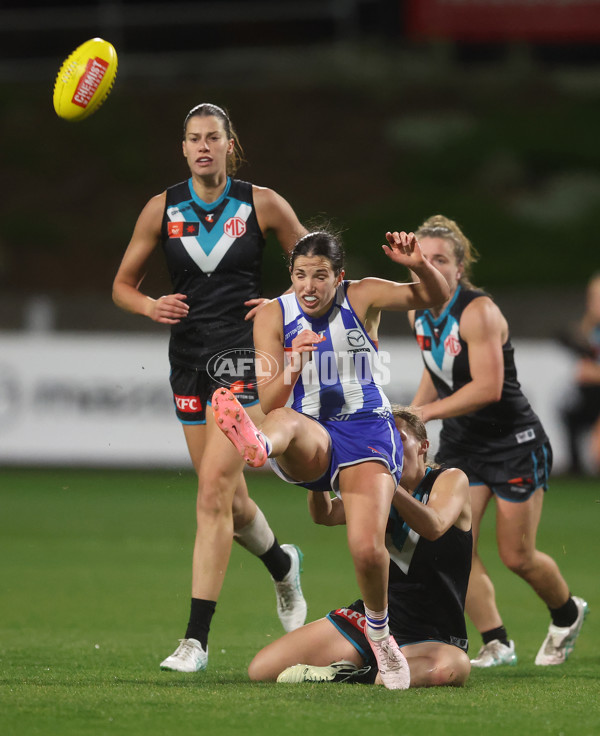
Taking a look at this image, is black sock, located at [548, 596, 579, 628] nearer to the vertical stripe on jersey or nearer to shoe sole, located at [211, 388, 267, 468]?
the vertical stripe on jersey

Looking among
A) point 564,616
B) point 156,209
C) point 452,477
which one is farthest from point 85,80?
point 564,616

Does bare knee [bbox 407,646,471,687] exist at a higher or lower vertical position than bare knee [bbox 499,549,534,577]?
lower

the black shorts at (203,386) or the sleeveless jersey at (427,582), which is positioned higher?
the black shorts at (203,386)

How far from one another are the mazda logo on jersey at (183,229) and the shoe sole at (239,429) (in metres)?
1.44

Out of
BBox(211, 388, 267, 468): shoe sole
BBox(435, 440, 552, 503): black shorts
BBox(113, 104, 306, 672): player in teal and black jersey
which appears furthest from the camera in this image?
BBox(435, 440, 552, 503): black shorts

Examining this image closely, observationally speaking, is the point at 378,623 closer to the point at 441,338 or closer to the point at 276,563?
the point at 276,563

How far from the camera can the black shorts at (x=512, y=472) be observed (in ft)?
18.8

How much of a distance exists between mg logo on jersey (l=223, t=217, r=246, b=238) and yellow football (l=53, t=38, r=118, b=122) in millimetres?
827

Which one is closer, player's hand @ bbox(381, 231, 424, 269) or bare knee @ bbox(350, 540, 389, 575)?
bare knee @ bbox(350, 540, 389, 575)

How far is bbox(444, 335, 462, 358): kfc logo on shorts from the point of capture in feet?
18.8

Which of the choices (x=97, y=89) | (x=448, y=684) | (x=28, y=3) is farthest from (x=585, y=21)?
(x=448, y=684)

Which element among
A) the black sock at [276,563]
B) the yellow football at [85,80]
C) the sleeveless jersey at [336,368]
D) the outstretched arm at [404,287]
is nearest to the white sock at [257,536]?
the black sock at [276,563]

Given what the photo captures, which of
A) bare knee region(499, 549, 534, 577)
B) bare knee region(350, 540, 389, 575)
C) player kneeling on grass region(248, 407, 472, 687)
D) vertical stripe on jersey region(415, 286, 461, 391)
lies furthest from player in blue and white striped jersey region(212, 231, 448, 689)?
bare knee region(499, 549, 534, 577)

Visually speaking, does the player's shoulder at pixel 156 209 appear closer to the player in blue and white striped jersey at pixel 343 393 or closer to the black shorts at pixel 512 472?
the player in blue and white striped jersey at pixel 343 393
